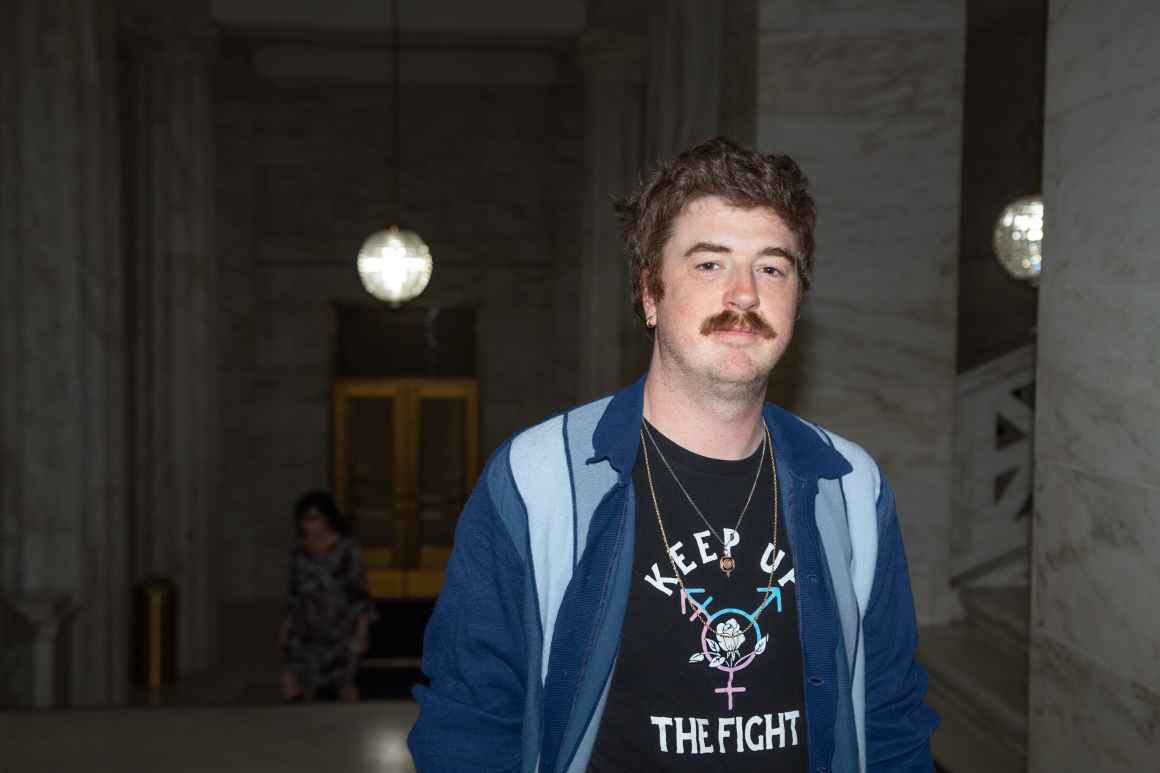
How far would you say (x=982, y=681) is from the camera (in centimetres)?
488

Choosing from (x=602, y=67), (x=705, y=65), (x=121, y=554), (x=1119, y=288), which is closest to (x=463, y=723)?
(x=1119, y=288)

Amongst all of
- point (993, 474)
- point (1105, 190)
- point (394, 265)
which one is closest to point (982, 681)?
point (993, 474)

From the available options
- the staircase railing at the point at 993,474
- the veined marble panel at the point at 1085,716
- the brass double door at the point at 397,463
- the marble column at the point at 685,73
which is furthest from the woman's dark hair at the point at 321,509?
the brass double door at the point at 397,463

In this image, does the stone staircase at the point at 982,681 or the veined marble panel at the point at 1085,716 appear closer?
the veined marble panel at the point at 1085,716

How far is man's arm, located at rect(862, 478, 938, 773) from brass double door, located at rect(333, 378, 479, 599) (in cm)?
1253

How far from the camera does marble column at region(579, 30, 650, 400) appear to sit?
11.6m

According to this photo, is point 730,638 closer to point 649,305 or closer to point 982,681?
point 649,305

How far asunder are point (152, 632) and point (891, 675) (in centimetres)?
959

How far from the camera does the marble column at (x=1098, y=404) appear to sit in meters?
2.81

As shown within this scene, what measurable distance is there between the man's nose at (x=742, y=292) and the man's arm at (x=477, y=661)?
569mm

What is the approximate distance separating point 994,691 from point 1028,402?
238 centimetres

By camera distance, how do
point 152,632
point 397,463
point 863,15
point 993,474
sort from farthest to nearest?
point 397,463, point 152,632, point 993,474, point 863,15

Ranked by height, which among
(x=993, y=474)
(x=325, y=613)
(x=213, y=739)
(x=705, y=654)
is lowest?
(x=325, y=613)

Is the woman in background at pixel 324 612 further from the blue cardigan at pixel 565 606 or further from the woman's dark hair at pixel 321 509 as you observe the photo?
the blue cardigan at pixel 565 606
